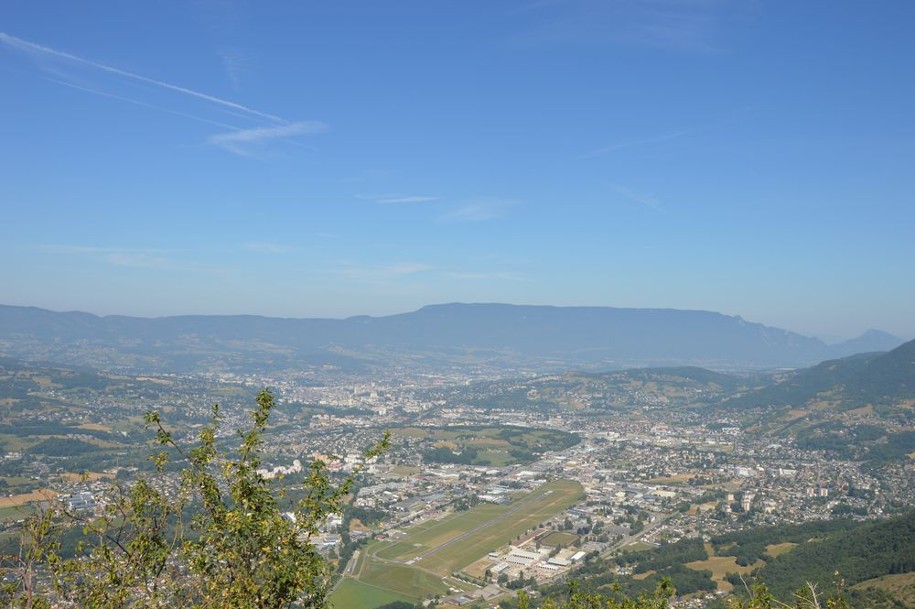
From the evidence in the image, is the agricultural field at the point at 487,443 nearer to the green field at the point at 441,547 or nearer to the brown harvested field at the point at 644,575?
the green field at the point at 441,547

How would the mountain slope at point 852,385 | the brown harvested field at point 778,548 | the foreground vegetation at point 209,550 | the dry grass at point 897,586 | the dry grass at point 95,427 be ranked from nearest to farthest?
the foreground vegetation at point 209,550 → the dry grass at point 897,586 → the brown harvested field at point 778,548 → the dry grass at point 95,427 → the mountain slope at point 852,385

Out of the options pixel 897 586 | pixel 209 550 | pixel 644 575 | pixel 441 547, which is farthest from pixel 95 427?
pixel 209 550

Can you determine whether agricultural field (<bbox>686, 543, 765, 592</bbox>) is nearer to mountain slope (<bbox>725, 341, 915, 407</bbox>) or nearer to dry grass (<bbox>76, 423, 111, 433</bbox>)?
dry grass (<bbox>76, 423, 111, 433</bbox>)

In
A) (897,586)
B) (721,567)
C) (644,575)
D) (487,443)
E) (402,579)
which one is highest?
(897,586)

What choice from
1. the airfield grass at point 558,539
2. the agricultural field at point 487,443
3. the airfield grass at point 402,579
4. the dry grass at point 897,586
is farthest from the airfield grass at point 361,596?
the agricultural field at point 487,443

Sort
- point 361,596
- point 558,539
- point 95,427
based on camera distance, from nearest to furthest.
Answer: point 361,596 < point 558,539 < point 95,427

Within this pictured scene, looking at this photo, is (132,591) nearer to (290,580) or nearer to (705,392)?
(290,580)

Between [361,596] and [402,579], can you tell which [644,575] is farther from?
[361,596]
